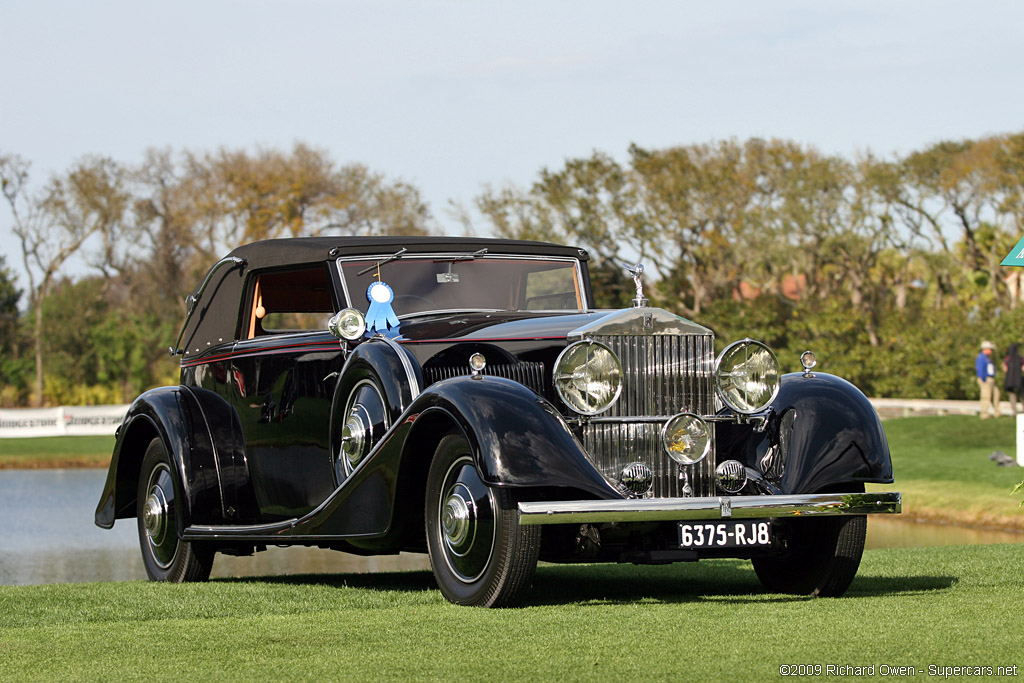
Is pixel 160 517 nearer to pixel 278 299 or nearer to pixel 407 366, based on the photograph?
pixel 278 299

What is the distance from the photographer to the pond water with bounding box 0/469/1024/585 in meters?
11.7

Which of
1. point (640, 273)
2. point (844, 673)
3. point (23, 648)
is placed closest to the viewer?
point (844, 673)

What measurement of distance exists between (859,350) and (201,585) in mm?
33119

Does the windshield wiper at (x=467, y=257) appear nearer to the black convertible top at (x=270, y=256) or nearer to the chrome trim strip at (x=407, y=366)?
the black convertible top at (x=270, y=256)

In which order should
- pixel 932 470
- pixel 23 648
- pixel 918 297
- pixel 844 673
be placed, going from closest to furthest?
pixel 844 673
pixel 23 648
pixel 932 470
pixel 918 297

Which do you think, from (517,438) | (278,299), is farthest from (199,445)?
(517,438)

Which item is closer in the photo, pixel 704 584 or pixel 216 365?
pixel 704 584

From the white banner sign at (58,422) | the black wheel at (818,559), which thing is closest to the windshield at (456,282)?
the black wheel at (818,559)

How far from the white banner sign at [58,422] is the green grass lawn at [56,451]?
3.82 feet

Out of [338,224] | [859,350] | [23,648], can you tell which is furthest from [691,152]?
[23,648]

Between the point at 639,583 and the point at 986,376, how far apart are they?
2008cm

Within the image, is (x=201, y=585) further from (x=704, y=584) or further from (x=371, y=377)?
(x=704, y=584)

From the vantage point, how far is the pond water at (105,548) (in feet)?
38.3

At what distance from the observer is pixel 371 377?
22.1 feet
